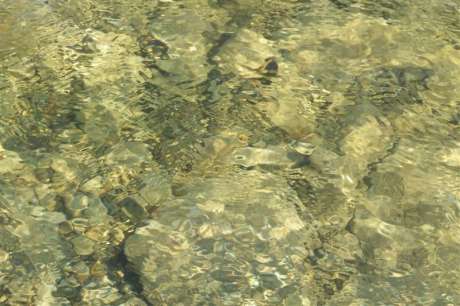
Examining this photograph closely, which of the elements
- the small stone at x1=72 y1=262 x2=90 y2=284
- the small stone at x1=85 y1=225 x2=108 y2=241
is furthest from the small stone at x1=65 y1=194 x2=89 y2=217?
the small stone at x1=72 y1=262 x2=90 y2=284

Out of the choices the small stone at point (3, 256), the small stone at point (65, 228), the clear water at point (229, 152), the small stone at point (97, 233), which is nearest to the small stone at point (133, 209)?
the clear water at point (229, 152)

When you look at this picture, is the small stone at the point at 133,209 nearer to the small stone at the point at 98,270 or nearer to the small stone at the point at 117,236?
the small stone at the point at 117,236

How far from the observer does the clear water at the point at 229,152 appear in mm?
2775

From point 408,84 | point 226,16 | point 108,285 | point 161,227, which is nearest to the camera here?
point 108,285

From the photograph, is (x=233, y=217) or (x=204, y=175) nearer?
(x=233, y=217)

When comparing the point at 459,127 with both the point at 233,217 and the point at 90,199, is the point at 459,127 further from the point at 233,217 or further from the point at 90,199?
the point at 90,199

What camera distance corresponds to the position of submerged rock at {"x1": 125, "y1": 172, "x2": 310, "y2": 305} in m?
2.70

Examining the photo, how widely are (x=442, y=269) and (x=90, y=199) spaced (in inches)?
67.3

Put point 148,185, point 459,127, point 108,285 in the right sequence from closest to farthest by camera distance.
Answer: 1. point 108,285
2. point 148,185
3. point 459,127

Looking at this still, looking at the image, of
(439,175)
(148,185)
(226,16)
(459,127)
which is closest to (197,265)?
(148,185)

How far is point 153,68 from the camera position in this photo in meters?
3.88

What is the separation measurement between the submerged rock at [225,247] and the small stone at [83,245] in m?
0.17

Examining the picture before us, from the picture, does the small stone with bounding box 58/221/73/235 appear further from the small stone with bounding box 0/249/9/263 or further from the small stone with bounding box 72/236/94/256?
the small stone with bounding box 0/249/9/263

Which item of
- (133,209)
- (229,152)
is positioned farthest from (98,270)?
(229,152)
